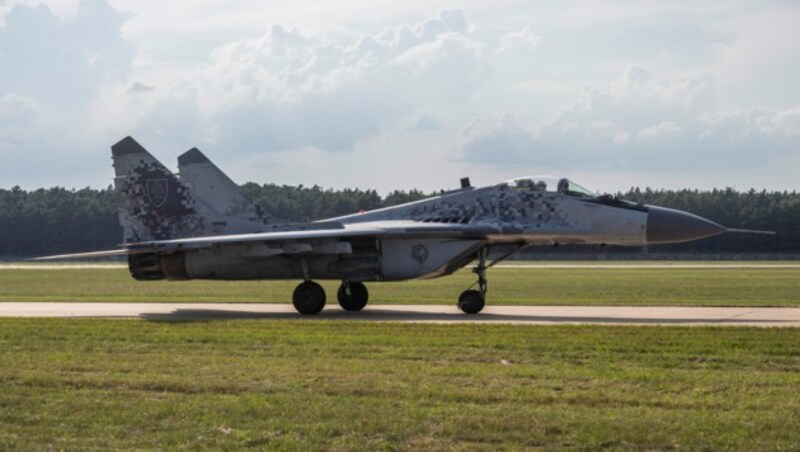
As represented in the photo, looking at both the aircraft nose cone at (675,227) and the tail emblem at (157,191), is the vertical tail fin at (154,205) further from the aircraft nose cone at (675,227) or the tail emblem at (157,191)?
the aircraft nose cone at (675,227)

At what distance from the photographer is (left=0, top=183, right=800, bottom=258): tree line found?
106 m

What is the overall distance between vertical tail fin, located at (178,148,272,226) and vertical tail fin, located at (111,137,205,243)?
0.88ft

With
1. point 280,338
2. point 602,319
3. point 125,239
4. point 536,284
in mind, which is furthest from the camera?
point 536,284

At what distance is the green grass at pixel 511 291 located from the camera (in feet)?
106

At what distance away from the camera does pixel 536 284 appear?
43312 mm

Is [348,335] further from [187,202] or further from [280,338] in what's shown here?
[187,202]

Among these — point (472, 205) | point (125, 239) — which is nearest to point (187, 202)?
point (125, 239)

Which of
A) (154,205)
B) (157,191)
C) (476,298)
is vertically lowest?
(476,298)

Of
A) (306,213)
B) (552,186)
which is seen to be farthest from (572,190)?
(306,213)

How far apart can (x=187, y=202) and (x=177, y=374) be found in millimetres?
13828

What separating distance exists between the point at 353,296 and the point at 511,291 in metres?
12.0

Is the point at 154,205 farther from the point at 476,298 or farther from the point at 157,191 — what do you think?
the point at 476,298

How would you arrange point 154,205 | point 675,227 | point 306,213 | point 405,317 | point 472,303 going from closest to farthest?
point 675,227, point 405,317, point 472,303, point 154,205, point 306,213

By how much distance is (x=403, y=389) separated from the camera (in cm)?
1291
